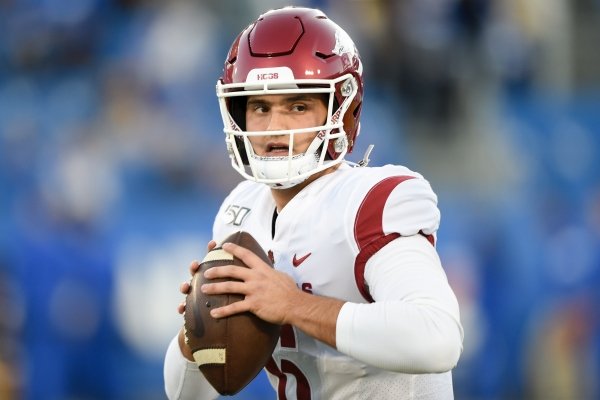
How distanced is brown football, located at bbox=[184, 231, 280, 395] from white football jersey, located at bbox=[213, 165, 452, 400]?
123 millimetres

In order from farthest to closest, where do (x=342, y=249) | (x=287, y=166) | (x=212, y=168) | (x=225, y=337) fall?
(x=212, y=168) → (x=287, y=166) → (x=342, y=249) → (x=225, y=337)

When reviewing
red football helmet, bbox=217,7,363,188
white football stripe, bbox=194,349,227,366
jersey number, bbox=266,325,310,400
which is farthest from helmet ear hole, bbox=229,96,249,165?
white football stripe, bbox=194,349,227,366

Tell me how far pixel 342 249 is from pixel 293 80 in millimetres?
386

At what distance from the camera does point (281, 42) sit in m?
2.22

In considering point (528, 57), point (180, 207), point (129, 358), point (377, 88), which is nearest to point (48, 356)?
point (129, 358)

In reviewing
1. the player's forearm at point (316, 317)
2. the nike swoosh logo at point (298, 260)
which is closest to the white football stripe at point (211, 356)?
the player's forearm at point (316, 317)

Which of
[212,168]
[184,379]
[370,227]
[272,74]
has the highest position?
[272,74]

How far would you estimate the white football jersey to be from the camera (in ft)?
6.59

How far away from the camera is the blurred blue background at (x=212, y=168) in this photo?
4977 mm

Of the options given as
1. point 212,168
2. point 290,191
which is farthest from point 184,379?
point 212,168

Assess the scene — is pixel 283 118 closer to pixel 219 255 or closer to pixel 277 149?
pixel 277 149

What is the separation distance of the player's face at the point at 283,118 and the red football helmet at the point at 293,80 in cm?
2

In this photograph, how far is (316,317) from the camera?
75.6 inches

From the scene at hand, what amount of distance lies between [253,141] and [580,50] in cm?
360
